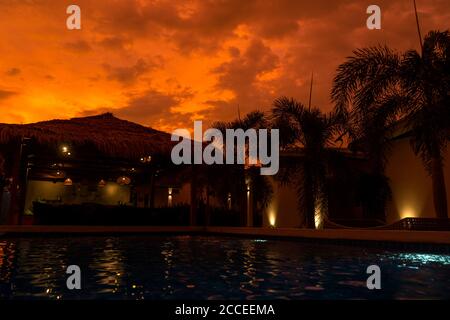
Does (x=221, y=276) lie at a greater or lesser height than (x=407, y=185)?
lesser

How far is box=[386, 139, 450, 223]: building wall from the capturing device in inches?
507

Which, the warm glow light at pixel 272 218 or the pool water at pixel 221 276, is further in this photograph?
the warm glow light at pixel 272 218

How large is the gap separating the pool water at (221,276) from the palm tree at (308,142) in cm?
566

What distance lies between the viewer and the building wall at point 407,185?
12867 mm

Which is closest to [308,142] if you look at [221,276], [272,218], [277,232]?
[277,232]

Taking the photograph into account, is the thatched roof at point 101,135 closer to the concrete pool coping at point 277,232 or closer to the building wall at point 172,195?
the concrete pool coping at point 277,232

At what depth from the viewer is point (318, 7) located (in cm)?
1153

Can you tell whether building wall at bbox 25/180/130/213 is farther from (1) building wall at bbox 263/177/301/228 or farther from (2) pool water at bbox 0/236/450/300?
Answer: (2) pool water at bbox 0/236/450/300

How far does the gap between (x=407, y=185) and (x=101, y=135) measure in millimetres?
10281

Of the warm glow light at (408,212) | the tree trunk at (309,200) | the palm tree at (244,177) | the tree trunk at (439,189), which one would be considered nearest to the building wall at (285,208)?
the palm tree at (244,177)

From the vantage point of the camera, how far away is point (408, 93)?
9047mm

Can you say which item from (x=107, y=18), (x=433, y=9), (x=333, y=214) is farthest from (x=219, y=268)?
(x=333, y=214)

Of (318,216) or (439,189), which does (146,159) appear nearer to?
(318,216)
